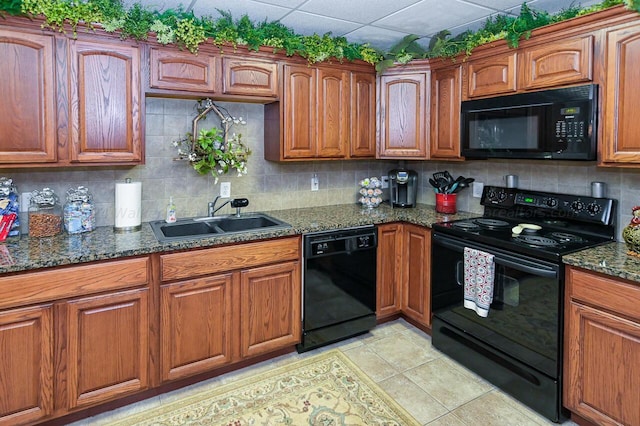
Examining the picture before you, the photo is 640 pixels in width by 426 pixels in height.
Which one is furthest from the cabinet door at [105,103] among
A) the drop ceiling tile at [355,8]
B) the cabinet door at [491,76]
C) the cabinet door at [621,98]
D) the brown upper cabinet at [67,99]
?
the cabinet door at [621,98]

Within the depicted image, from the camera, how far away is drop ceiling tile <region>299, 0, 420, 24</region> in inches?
94.8

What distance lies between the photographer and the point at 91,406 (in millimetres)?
2137

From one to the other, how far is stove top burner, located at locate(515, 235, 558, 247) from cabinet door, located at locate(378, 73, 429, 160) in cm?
113

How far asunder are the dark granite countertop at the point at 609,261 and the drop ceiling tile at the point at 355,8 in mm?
1736

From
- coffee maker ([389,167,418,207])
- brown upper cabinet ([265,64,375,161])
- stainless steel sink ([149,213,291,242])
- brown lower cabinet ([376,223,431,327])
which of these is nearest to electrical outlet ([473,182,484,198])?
coffee maker ([389,167,418,207])

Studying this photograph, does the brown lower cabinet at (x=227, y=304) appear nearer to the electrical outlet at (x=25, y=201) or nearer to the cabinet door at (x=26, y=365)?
the cabinet door at (x=26, y=365)

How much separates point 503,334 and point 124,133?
2.58 meters

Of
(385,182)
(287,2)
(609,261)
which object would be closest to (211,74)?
(287,2)

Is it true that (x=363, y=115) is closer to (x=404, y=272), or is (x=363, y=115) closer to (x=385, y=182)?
(x=385, y=182)

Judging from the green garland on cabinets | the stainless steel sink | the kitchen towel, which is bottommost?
the kitchen towel

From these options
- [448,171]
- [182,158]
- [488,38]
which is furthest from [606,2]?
[182,158]

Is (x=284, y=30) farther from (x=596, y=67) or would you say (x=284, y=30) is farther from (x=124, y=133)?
(x=596, y=67)

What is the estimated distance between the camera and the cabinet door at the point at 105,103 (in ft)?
7.34

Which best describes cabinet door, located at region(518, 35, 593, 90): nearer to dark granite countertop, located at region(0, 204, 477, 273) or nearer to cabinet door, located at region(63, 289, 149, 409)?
dark granite countertop, located at region(0, 204, 477, 273)
